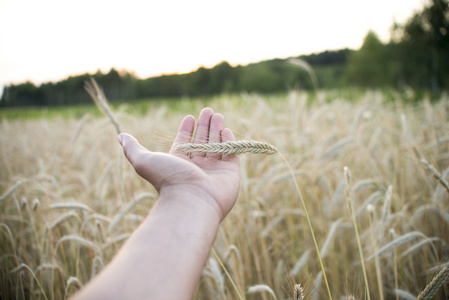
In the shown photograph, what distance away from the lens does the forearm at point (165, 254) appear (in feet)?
2.17

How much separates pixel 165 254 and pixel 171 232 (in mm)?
79

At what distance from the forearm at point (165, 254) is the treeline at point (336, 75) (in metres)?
1.83

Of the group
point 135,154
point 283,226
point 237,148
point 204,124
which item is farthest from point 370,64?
point 135,154

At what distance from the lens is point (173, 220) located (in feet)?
2.85

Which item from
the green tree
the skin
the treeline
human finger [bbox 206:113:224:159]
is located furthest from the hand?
the green tree

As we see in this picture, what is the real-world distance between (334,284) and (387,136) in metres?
2.25

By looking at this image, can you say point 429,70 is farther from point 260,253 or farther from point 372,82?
point 260,253

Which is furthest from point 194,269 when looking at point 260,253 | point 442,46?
point 442,46

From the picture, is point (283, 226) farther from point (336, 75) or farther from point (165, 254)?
point (336, 75)

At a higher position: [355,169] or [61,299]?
[355,169]

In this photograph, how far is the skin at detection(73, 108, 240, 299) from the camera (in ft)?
2.21

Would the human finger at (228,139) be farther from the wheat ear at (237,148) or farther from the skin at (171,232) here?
the wheat ear at (237,148)

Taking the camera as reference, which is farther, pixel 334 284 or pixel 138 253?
pixel 334 284

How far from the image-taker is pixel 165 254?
2.50 ft
